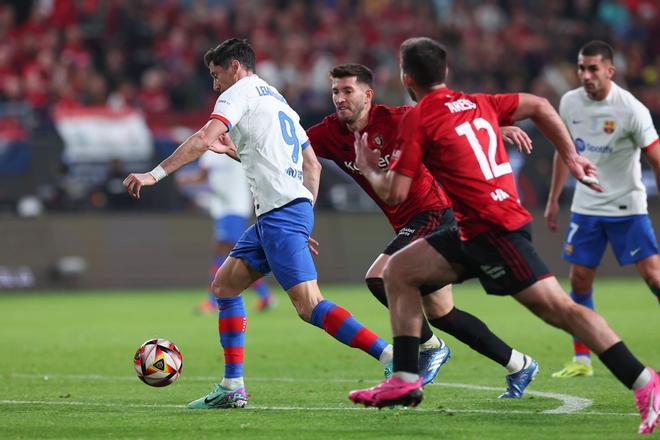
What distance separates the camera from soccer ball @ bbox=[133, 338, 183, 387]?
8.40 metres

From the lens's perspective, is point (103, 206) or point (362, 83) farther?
point (103, 206)

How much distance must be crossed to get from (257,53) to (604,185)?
14.4 m

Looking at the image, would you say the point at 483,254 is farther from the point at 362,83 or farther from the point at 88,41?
the point at 88,41

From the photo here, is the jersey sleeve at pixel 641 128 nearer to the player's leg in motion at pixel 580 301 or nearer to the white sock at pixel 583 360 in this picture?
the player's leg in motion at pixel 580 301

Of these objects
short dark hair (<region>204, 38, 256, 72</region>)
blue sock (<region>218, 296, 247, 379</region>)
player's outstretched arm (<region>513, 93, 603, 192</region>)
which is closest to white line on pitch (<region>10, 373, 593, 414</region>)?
blue sock (<region>218, 296, 247, 379</region>)

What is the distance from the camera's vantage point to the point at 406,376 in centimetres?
695

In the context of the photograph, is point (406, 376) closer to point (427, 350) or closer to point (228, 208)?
point (427, 350)

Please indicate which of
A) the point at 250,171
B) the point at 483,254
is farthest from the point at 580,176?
the point at 250,171

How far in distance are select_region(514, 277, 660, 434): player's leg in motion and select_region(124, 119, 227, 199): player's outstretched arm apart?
2342mm

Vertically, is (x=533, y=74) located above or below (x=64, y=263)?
above

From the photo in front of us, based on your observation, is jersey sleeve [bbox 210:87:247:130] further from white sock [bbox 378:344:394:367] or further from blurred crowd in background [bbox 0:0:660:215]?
blurred crowd in background [bbox 0:0:660:215]

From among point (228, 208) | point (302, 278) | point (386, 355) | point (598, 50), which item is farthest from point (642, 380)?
point (228, 208)

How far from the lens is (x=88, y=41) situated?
24.5 m

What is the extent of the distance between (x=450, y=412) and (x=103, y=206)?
13534 mm
